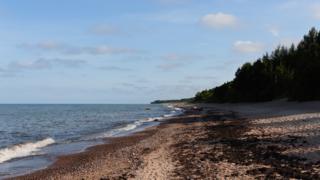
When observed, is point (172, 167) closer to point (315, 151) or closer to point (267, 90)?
point (315, 151)

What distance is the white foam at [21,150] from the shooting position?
26.1 m

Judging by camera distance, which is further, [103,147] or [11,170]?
[103,147]

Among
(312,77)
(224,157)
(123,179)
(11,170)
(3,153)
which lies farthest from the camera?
(312,77)

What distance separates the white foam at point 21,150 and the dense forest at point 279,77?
1713 inches

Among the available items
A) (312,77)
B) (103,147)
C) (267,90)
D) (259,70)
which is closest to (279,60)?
(259,70)

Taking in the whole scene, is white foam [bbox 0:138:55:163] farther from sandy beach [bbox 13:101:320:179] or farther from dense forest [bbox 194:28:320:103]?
dense forest [bbox 194:28:320:103]

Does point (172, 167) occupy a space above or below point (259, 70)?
below

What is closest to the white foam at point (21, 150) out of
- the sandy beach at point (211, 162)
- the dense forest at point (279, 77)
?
the sandy beach at point (211, 162)

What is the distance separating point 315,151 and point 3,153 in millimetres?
17957

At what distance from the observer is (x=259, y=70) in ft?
340

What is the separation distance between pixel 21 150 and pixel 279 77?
7216cm

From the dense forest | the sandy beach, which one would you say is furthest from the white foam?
the dense forest

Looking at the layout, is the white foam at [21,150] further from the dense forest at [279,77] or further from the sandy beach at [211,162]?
the dense forest at [279,77]

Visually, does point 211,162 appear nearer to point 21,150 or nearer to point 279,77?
point 21,150
